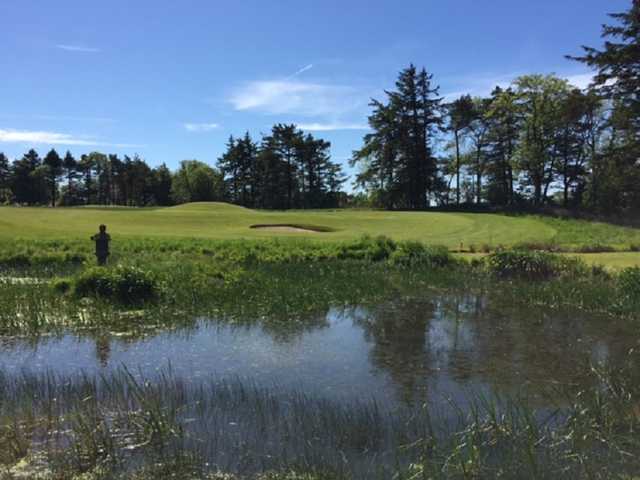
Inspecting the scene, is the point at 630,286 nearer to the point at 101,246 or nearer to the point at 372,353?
the point at 372,353

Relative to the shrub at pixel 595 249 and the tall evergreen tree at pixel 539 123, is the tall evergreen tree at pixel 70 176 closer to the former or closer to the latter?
the tall evergreen tree at pixel 539 123

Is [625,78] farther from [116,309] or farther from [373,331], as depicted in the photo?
[116,309]

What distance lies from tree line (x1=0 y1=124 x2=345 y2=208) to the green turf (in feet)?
110

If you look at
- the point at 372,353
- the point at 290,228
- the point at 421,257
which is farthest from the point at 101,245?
the point at 290,228

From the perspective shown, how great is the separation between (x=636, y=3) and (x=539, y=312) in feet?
98.5

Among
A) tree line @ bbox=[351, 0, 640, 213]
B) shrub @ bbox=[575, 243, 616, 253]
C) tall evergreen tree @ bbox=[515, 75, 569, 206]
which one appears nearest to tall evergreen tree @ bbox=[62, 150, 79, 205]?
tree line @ bbox=[351, 0, 640, 213]

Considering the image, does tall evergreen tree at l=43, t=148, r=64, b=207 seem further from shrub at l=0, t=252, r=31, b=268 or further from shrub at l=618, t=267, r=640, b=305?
shrub at l=618, t=267, r=640, b=305

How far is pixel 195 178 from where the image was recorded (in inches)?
3445

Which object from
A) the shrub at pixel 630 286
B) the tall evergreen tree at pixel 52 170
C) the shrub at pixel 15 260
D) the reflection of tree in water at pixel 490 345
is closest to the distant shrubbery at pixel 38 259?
the shrub at pixel 15 260

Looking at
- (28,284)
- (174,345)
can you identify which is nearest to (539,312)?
(174,345)

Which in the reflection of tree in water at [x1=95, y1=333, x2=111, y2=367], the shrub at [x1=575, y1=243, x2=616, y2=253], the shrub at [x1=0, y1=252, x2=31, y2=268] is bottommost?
the reflection of tree in water at [x1=95, y1=333, x2=111, y2=367]

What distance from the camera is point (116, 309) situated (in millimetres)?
10938

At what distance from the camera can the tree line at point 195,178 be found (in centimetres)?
7162

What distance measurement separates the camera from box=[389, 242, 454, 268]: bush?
19.3 meters
